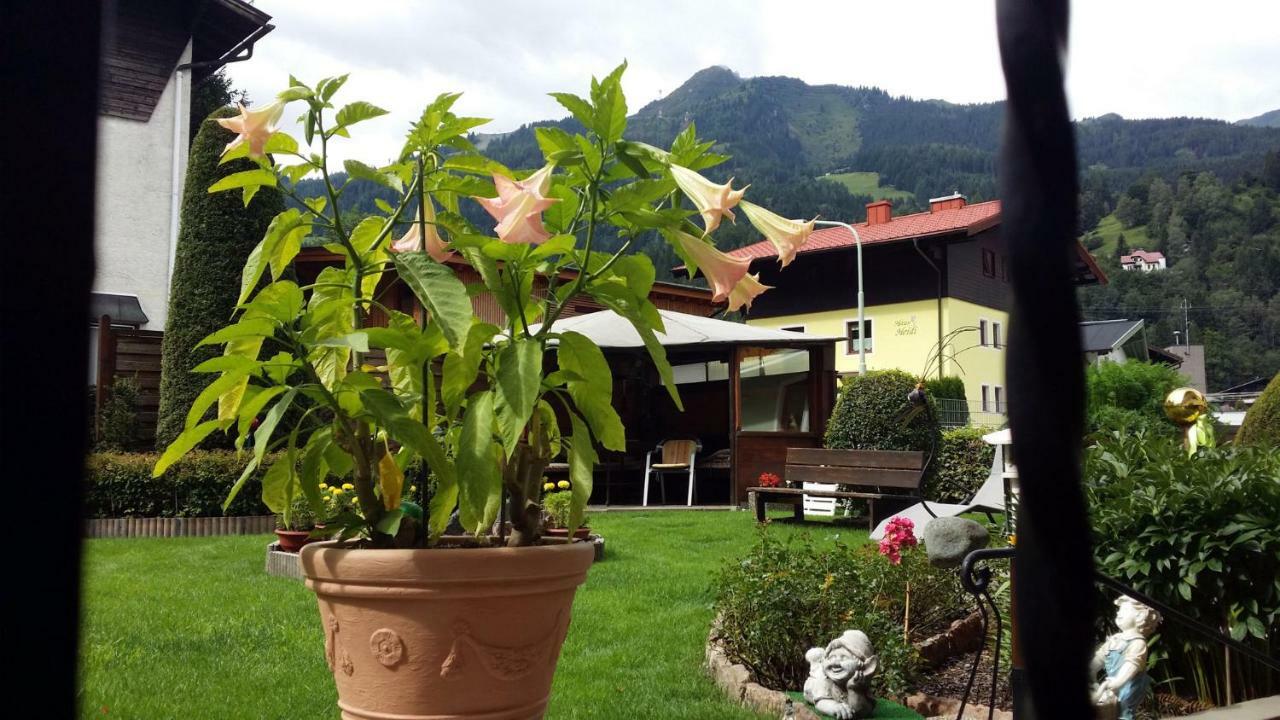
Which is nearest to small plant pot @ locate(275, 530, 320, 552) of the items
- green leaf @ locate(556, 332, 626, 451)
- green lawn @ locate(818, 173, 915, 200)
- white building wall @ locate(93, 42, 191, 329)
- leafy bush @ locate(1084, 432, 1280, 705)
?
leafy bush @ locate(1084, 432, 1280, 705)

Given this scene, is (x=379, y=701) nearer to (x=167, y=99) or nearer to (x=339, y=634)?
(x=339, y=634)

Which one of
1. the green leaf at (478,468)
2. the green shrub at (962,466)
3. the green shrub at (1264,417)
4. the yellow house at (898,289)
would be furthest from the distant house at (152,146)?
the yellow house at (898,289)

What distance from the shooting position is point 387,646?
191 cm

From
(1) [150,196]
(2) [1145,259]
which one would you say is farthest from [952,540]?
(2) [1145,259]

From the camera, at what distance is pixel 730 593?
14.4 ft

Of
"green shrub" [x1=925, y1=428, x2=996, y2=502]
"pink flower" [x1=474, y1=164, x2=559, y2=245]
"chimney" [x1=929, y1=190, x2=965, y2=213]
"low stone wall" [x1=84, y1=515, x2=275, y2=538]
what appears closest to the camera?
"pink flower" [x1=474, y1=164, x2=559, y2=245]

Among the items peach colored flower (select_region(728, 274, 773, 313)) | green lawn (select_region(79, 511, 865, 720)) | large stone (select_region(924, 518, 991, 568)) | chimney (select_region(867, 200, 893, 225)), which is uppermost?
chimney (select_region(867, 200, 893, 225))

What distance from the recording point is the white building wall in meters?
16.4

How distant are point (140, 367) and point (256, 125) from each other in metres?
10.6

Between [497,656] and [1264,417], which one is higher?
[1264,417]

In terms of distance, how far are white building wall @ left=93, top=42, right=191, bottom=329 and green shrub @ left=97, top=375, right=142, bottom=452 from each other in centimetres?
596

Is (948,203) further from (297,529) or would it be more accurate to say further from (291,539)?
(291,539)

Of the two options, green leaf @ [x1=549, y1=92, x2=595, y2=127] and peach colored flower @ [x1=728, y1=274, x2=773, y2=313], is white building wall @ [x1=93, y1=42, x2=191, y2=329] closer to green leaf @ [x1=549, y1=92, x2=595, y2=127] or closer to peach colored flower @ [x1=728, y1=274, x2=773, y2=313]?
green leaf @ [x1=549, y1=92, x2=595, y2=127]

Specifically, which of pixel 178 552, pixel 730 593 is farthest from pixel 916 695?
pixel 178 552
